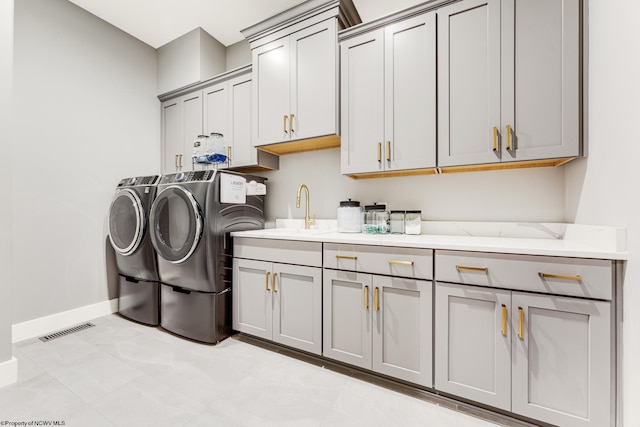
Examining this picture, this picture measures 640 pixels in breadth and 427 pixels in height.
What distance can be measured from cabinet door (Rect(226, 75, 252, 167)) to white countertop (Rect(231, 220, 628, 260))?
81 centimetres

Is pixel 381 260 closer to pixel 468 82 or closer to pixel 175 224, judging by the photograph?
pixel 468 82

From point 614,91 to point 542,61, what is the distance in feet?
1.34

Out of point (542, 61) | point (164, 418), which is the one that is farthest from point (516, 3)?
point (164, 418)

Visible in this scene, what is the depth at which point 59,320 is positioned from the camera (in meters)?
2.43

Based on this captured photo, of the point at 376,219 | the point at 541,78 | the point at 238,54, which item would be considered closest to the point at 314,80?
the point at 376,219

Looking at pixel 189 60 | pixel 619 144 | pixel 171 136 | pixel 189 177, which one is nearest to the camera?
pixel 619 144

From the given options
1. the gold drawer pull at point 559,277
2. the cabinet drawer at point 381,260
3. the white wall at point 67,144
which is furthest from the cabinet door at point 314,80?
the white wall at point 67,144

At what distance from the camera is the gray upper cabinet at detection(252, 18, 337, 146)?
2082 mm

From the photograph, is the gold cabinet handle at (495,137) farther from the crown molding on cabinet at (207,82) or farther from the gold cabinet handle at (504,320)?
the crown molding on cabinet at (207,82)

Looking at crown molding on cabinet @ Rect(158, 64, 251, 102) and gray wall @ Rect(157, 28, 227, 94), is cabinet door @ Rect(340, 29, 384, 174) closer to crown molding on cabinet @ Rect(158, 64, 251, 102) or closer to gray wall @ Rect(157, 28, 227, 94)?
crown molding on cabinet @ Rect(158, 64, 251, 102)

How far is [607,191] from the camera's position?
4.14 feet

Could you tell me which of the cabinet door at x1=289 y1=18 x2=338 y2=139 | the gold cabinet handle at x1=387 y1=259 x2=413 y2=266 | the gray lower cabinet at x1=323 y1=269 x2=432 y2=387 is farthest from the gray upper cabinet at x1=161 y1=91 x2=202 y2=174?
the gold cabinet handle at x1=387 y1=259 x2=413 y2=266

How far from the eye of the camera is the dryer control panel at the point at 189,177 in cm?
212

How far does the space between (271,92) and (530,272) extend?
2215 millimetres
